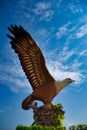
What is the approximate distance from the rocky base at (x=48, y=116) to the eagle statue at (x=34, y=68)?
42cm

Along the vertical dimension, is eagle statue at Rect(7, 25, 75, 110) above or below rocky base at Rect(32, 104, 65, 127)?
above

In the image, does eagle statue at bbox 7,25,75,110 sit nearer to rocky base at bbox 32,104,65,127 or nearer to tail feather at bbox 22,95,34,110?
tail feather at bbox 22,95,34,110

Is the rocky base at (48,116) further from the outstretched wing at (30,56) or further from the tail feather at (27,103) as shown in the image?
the outstretched wing at (30,56)

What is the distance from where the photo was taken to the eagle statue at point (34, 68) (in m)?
13.4

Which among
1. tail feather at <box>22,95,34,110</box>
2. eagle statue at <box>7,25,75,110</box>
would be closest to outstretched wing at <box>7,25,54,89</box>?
eagle statue at <box>7,25,75,110</box>

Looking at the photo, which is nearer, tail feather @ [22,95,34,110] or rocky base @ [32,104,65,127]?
rocky base @ [32,104,65,127]

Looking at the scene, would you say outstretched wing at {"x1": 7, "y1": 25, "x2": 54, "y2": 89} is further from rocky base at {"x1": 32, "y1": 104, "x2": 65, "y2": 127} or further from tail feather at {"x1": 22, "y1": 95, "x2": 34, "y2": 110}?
rocky base at {"x1": 32, "y1": 104, "x2": 65, "y2": 127}

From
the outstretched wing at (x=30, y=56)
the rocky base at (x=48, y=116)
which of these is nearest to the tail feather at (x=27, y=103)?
the rocky base at (x=48, y=116)

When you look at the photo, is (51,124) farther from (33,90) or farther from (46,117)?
(33,90)

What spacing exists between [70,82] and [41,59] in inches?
89.3

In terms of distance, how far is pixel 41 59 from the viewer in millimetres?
13516

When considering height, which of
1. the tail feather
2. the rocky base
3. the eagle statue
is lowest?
the rocky base

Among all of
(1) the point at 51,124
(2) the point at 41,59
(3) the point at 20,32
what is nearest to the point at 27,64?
(2) the point at 41,59

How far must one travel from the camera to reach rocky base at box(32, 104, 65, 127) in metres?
12.9
